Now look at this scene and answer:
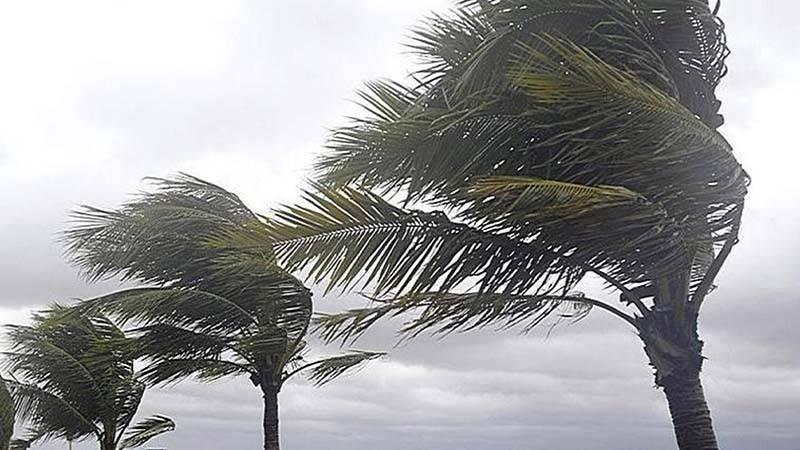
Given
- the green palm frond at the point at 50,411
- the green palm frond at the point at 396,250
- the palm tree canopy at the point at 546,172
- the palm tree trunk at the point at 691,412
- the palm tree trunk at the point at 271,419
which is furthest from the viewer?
the green palm frond at the point at 50,411

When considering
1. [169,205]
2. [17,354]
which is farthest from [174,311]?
[17,354]

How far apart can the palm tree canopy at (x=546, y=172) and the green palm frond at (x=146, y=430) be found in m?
7.77

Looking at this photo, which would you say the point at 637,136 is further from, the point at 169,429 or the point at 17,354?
the point at 17,354

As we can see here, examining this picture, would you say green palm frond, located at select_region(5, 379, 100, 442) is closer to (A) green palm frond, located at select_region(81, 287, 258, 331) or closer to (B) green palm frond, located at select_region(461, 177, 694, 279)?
(A) green palm frond, located at select_region(81, 287, 258, 331)

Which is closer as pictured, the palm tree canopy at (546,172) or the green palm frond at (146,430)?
the palm tree canopy at (546,172)

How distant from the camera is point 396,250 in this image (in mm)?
5586

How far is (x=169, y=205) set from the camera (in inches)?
452

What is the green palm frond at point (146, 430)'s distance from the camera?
13.6m

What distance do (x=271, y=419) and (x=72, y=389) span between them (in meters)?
4.43

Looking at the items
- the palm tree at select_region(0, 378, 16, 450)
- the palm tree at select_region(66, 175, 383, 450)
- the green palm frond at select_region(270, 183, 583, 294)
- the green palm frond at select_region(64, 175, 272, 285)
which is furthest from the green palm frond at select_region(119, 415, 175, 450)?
the green palm frond at select_region(270, 183, 583, 294)

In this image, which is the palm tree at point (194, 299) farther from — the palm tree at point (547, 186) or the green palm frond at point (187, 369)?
the palm tree at point (547, 186)

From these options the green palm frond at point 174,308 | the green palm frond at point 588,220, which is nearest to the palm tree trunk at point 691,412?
the green palm frond at point 588,220

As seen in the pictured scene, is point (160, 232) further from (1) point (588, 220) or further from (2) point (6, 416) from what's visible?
(1) point (588, 220)

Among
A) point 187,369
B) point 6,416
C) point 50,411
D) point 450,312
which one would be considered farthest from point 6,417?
point 450,312
